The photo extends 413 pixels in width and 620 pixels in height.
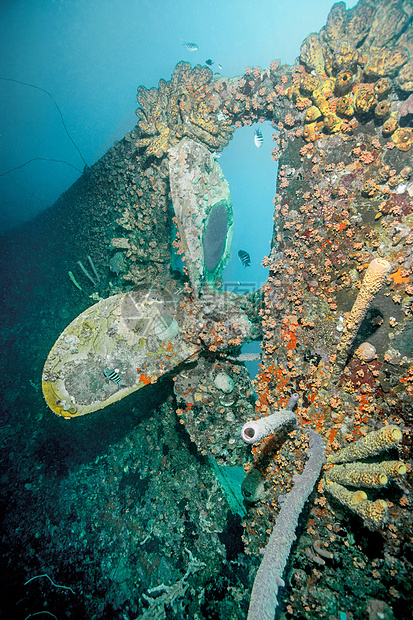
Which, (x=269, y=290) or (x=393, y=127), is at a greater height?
(x=393, y=127)

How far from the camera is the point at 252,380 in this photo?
3.66 metres

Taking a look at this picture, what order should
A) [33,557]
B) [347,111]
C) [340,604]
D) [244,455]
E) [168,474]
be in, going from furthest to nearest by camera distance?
1. [168,474]
2. [244,455]
3. [33,557]
4. [347,111]
5. [340,604]

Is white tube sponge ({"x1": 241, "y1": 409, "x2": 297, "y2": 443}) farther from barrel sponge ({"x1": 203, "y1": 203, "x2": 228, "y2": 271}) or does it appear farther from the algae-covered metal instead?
barrel sponge ({"x1": 203, "y1": 203, "x2": 228, "y2": 271})

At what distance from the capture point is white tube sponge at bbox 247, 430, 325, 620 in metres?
2.00

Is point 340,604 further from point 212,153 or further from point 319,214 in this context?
point 212,153

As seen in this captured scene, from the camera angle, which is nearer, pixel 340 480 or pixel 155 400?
pixel 340 480

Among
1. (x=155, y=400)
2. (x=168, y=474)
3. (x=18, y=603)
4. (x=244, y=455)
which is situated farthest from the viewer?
(x=155, y=400)

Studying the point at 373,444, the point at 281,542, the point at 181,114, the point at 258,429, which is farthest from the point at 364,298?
the point at 181,114

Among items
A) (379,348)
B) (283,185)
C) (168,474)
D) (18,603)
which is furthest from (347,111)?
(18,603)

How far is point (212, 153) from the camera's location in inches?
199

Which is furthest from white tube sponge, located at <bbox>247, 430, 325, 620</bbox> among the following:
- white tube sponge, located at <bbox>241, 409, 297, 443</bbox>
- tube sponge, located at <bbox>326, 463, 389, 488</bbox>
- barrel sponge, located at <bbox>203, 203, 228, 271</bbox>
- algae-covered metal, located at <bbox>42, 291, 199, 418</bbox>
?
barrel sponge, located at <bbox>203, 203, 228, 271</bbox>

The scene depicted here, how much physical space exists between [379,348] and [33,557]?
5.59 meters

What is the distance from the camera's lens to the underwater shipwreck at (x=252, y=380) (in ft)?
7.77

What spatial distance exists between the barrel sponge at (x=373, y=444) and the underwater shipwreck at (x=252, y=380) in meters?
0.02
